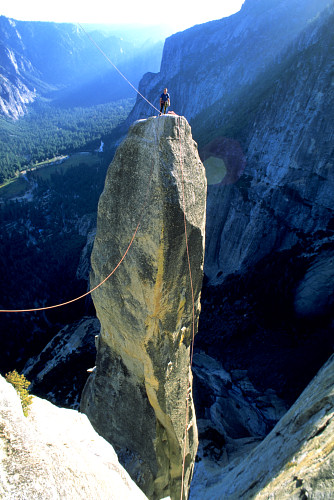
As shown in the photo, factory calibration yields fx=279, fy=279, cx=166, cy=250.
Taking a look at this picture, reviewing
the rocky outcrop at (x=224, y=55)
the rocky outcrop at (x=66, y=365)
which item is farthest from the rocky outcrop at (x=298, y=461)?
the rocky outcrop at (x=224, y=55)

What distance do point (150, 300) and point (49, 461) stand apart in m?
4.08

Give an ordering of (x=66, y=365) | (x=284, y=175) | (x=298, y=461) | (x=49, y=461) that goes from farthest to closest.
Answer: (x=284, y=175), (x=66, y=365), (x=298, y=461), (x=49, y=461)

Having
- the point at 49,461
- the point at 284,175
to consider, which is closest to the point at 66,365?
the point at 49,461

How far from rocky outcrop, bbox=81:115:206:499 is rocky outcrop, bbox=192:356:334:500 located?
2323mm

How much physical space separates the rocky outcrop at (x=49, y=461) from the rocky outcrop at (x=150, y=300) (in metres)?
2.98

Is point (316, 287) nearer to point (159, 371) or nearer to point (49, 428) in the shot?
point (159, 371)

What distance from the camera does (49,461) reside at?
3.55 metres

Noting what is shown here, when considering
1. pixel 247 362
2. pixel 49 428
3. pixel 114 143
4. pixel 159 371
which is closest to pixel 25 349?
pixel 247 362

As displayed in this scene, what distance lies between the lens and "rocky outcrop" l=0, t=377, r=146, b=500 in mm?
3152

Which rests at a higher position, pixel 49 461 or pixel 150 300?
pixel 150 300

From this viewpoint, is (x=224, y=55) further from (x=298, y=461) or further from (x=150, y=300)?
(x=298, y=461)

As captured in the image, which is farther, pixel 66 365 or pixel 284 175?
pixel 284 175

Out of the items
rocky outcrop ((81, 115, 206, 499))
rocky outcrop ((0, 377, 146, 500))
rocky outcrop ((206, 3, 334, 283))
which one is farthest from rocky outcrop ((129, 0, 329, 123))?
rocky outcrop ((0, 377, 146, 500))

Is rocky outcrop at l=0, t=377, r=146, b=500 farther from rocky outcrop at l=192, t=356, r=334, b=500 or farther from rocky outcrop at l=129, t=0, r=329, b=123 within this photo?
rocky outcrop at l=129, t=0, r=329, b=123
